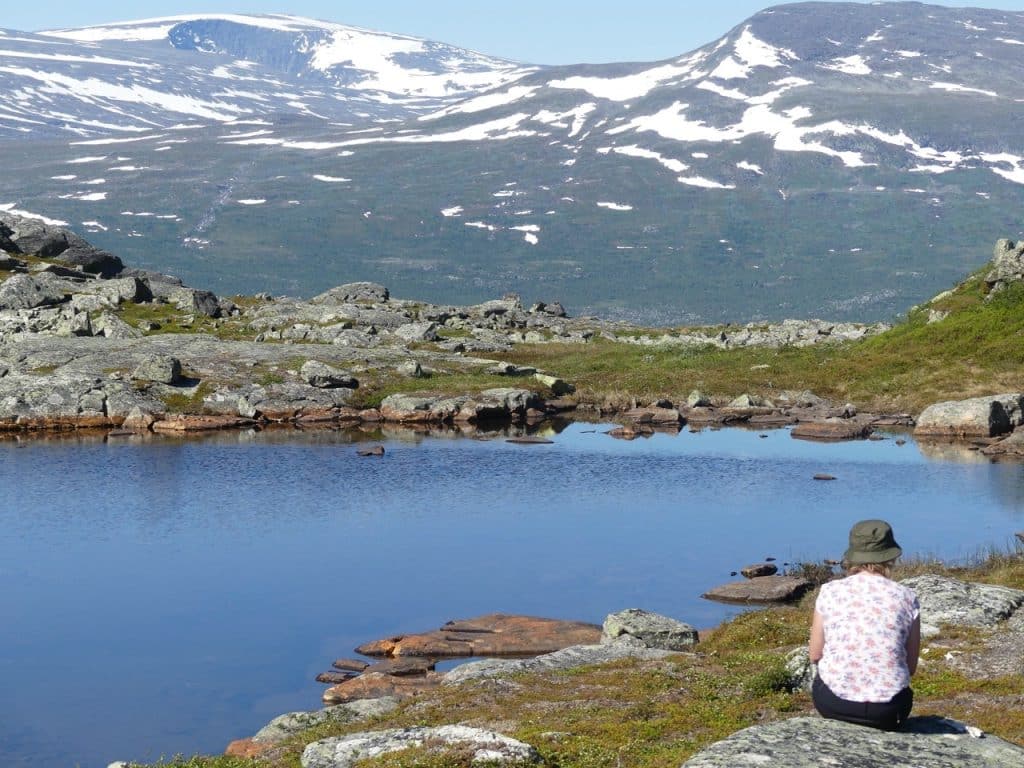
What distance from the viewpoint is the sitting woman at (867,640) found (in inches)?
581

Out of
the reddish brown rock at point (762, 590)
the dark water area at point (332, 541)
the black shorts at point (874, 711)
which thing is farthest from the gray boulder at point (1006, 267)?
the black shorts at point (874, 711)

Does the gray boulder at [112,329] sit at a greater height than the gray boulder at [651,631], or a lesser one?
greater

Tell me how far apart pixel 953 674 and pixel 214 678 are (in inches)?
755

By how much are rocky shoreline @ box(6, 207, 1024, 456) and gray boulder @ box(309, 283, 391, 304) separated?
1400 centimetres

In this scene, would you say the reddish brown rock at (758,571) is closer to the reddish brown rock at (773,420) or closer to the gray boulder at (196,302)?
the reddish brown rock at (773,420)

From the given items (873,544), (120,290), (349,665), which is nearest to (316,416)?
(120,290)

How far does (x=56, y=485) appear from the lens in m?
61.3

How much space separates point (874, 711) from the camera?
48.3ft

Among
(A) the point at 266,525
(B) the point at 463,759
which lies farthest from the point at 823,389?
(B) the point at 463,759

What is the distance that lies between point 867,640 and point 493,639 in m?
20.9

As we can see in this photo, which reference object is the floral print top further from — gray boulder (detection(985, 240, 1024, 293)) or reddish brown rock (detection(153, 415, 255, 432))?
gray boulder (detection(985, 240, 1024, 293))

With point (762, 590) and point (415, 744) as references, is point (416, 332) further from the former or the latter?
point (415, 744)

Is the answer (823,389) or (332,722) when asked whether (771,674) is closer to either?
(332,722)

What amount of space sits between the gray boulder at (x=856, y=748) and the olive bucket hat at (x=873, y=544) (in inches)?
76.5
